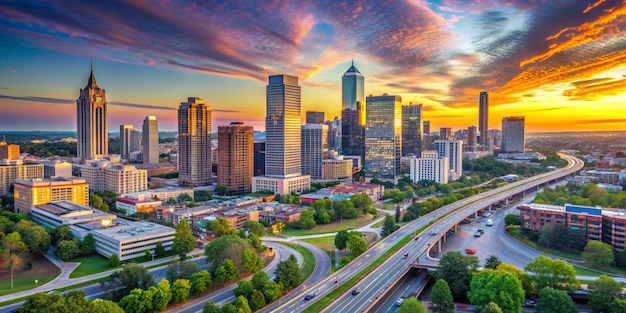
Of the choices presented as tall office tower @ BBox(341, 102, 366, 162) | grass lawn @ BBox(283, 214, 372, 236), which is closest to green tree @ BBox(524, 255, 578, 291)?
grass lawn @ BBox(283, 214, 372, 236)

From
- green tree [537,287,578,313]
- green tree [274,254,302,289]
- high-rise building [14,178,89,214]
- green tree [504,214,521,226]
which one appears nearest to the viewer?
green tree [537,287,578,313]

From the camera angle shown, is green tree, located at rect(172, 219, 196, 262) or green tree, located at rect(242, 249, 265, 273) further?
green tree, located at rect(172, 219, 196, 262)

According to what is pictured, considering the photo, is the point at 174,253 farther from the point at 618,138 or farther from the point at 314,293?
the point at 618,138

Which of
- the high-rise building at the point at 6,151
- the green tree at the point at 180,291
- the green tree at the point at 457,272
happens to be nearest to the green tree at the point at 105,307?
the green tree at the point at 180,291

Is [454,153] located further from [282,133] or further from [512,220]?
[512,220]

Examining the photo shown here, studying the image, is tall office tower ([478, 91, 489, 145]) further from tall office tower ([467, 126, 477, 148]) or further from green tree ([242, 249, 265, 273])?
green tree ([242, 249, 265, 273])

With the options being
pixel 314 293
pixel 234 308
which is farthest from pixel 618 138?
pixel 234 308

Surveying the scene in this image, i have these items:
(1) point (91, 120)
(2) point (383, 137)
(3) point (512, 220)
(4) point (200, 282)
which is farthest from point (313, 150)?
(4) point (200, 282)
